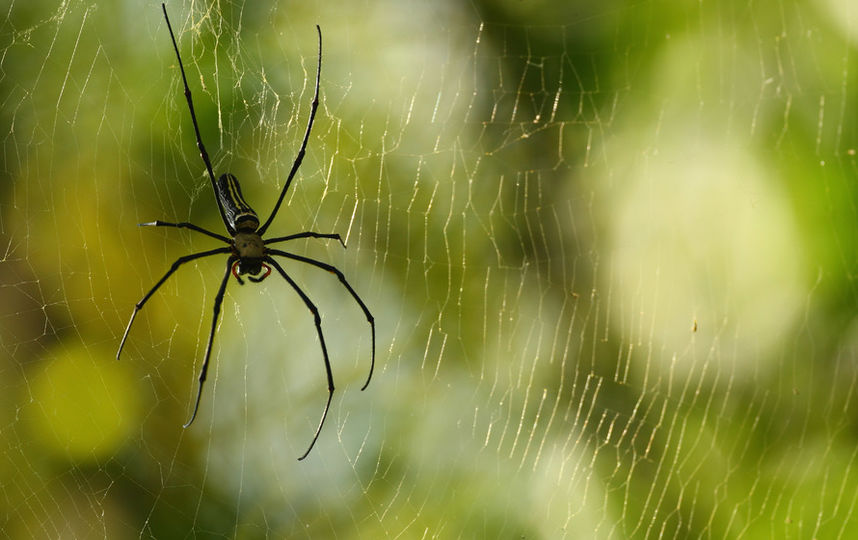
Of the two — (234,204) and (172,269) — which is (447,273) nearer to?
(234,204)

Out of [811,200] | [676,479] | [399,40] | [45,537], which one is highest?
[399,40]

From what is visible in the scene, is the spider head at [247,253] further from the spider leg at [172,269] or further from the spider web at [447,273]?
the spider web at [447,273]

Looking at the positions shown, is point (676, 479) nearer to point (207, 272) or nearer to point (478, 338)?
point (478, 338)

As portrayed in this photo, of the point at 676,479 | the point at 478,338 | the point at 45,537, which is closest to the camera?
the point at 45,537

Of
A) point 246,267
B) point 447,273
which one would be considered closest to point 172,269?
point 246,267

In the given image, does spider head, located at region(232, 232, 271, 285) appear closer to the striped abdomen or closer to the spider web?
the striped abdomen

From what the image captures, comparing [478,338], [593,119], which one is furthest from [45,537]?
[593,119]
